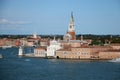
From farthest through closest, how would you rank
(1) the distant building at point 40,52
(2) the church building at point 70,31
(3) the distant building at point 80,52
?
(2) the church building at point 70,31, (1) the distant building at point 40,52, (3) the distant building at point 80,52

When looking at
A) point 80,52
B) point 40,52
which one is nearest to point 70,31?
point 40,52

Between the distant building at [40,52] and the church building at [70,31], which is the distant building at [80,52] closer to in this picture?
the distant building at [40,52]

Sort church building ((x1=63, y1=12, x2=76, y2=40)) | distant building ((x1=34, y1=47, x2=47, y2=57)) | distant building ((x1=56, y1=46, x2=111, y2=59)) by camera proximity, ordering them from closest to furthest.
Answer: distant building ((x1=56, y1=46, x2=111, y2=59)) → distant building ((x1=34, y1=47, x2=47, y2=57)) → church building ((x1=63, y1=12, x2=76, y2=40))

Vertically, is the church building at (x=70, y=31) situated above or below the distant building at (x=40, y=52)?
above

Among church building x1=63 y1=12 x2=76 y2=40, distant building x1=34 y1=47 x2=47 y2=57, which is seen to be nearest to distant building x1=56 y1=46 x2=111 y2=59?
distant building x1=34 y1=47 x2=47 y2=57

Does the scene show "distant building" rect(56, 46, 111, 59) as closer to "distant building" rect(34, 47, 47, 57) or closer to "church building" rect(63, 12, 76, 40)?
"distant building" rect(34, 47, 47, 57)

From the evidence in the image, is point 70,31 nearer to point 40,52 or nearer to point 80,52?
point 40,52

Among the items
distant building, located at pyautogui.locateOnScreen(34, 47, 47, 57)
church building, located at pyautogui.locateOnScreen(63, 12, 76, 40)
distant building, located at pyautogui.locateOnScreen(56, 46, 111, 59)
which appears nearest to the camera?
distant building, located at pyautogui.locateOnScreen(56, 46, 111, 59)

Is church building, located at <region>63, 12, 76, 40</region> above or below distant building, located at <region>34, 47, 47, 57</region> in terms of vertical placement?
above

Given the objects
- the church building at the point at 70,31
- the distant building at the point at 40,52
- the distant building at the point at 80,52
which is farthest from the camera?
the church building at the point at 70,31

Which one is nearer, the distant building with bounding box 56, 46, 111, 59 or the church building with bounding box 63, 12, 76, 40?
the distant building with bounding box 56, 46, 111, 59

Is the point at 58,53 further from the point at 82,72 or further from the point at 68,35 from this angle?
the point at 82,72

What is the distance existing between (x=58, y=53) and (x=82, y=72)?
10.9 m

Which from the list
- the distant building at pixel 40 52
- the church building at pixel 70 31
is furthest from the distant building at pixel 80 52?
the church building at pixel 70 31
